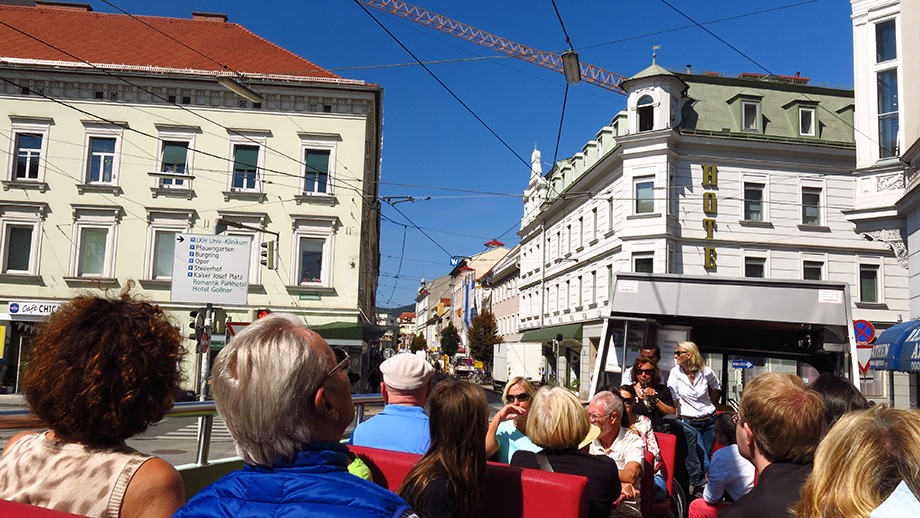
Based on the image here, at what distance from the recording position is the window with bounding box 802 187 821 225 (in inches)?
1273

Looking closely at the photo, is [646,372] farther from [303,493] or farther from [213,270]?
[213,270]

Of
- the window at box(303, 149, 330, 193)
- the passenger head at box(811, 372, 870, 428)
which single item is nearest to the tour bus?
the passenger head at box(811, 372, 870, 428)

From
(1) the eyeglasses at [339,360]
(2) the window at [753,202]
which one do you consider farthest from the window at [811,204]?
(1) the eyeglasses at [339,360]

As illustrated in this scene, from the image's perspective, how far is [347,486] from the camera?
5.41 feet

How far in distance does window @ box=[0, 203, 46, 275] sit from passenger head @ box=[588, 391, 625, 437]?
29.8m

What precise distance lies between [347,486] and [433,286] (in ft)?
491

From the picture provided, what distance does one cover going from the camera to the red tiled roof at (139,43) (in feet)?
103

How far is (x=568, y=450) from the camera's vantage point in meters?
4.32

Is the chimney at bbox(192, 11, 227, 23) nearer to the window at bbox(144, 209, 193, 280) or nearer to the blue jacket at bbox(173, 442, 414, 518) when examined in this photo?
the window at bbox(144, 209, 193, 280)

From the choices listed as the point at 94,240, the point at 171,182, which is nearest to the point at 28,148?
the point at 94,240

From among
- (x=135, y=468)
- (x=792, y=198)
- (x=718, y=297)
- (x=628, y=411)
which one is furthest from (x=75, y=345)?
(x=792, y=198)

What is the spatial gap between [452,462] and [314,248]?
89.4 ft

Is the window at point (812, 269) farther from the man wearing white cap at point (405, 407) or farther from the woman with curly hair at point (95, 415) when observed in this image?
the woman with curly hair at point (95, 415)

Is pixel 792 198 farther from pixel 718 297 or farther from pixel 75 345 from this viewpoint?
pixel 75 345
